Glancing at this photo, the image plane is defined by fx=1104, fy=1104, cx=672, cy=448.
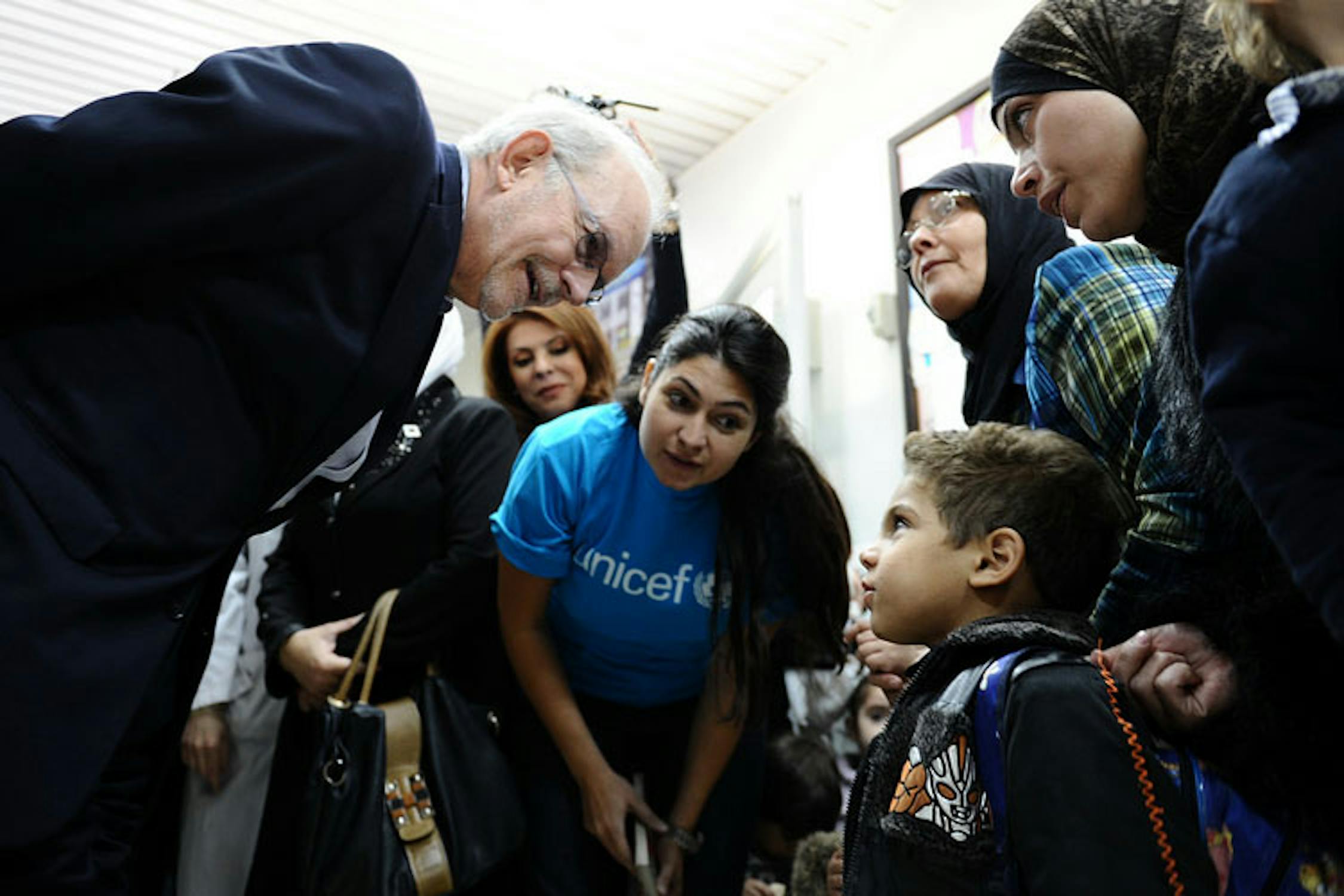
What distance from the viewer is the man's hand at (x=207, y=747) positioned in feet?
6.49

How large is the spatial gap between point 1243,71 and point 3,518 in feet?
3.92

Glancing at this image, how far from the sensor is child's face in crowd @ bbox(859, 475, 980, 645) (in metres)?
1.39

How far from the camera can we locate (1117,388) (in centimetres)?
133

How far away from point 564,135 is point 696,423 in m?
0.59

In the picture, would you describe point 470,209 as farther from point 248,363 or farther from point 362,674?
point 362,674

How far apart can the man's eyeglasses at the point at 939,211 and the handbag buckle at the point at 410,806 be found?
3.96 feet

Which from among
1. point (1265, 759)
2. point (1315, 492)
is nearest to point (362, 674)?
point (1265, 759)

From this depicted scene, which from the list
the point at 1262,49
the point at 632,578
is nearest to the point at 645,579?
the point at 632,578

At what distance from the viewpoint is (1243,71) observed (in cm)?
106

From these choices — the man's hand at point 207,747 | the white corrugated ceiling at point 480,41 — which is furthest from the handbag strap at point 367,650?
the white corrugated ceiling at point 480,41

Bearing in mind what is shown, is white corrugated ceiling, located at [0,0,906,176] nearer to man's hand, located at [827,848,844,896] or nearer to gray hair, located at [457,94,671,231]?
gray hair, located at [457,94,671,231]

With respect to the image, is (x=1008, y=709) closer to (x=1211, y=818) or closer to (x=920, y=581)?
(x=1211, y=818)

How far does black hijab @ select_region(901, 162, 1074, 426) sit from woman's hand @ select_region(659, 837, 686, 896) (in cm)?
87

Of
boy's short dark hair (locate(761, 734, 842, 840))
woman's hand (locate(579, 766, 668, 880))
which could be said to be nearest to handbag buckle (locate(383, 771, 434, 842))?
woman's hand (locate(579, 766, 668, 880))
